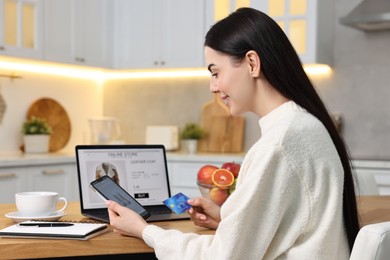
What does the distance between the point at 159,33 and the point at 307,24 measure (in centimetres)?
119

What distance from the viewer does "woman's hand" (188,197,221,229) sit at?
1.81 m

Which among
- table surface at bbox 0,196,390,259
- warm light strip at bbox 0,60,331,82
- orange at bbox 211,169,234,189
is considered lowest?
table surface at bbox 0,196,390,259

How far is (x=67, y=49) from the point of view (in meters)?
4.68

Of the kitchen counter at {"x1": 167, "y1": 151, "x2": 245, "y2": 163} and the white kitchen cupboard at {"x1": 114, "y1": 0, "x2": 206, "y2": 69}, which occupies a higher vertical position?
the white kitchen cupboard at {"x1": 114, "y1": 0, "x2": 206, "y2": 69}

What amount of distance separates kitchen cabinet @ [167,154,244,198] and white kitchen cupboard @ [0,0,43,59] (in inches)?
47.6

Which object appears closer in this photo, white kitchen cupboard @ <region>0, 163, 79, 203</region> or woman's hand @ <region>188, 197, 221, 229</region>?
woman's hand @ <region>188, 197, 221, 229</region>

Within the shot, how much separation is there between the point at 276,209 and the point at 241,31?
1.40 ft

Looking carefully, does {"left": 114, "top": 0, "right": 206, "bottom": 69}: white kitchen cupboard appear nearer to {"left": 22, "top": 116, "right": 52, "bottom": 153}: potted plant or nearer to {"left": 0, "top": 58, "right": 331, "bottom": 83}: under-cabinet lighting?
{"left": 0, "top": 58, "right": 331, "bottom": 83}: under-cabinet lighting

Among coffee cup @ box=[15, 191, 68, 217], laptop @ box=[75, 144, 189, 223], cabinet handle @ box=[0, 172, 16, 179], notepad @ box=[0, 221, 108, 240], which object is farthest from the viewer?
cabinet handle @ box=[0, 172, 16, 179]

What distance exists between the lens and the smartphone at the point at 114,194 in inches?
70.6

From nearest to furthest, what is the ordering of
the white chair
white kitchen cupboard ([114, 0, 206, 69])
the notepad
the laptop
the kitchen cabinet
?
1. the white chair
2. the notepad
3. the laptop
4. the kitchen cabinet
5. white kitchen cupboard ([114, 0, 206, 69])

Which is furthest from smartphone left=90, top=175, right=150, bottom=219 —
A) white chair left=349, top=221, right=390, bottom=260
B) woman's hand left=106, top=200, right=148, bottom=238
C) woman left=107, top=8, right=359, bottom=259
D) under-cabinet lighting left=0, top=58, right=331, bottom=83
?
under-cabinet lighting left=0, top=58, right=331, bottom=83

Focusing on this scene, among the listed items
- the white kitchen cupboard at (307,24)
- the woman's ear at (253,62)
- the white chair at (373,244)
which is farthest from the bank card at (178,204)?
the white kitchen cupboard at (307,24)

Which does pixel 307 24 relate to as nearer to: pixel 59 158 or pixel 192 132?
pixel 192 132
